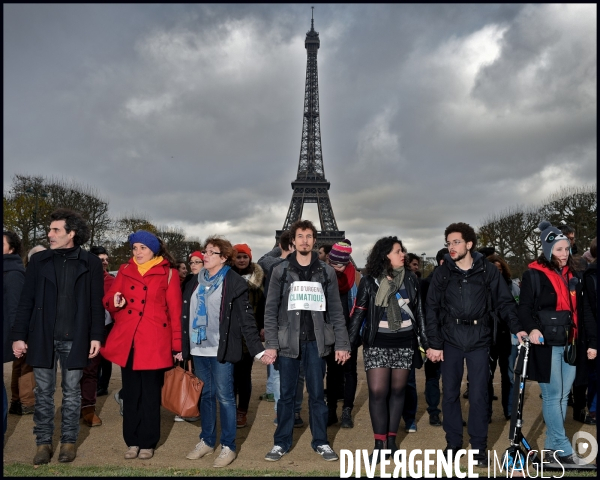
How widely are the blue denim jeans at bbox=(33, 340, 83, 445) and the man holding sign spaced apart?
1769 mm

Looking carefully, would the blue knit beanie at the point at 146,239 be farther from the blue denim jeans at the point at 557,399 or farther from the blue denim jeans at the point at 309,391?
the blue denim jeans at the point at 557,399

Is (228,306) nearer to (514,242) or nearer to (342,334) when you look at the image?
(342,334)

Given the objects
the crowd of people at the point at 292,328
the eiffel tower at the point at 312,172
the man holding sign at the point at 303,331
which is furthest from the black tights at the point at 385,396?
the eiffel tower at the point at 312,172

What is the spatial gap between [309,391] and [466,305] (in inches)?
64.1

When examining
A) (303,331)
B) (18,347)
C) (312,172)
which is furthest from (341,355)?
(312,172)

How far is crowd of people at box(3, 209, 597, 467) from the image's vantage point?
5371 millimetres

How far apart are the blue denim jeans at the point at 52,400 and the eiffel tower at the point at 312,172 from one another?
2099 inches

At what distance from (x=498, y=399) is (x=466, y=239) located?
3692 millimetres

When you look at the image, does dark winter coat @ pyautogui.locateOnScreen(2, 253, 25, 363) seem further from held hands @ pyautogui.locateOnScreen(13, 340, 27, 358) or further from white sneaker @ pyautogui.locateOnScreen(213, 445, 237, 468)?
white sneaker @ pyautogui.locateOnScreen(213, 445, 237, 468)

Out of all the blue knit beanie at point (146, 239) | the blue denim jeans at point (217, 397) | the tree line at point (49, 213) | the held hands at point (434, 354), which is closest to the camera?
the held hands at point (434, 354)

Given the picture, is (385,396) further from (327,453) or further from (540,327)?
(540,327)

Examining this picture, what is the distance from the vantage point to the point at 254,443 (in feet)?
20.3

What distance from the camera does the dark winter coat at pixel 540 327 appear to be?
5324mm

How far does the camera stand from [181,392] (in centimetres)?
575
